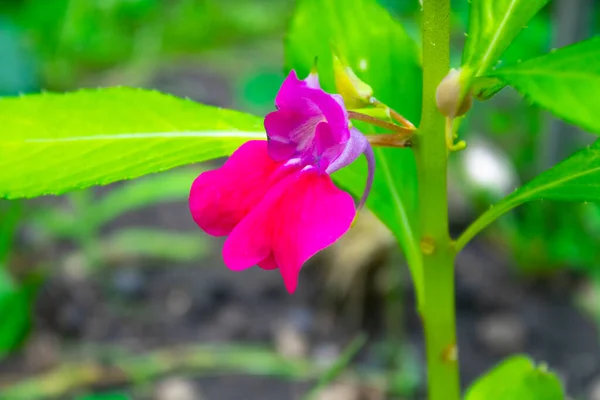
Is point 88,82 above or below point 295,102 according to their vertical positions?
above

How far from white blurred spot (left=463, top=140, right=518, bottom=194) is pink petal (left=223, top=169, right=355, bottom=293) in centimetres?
114

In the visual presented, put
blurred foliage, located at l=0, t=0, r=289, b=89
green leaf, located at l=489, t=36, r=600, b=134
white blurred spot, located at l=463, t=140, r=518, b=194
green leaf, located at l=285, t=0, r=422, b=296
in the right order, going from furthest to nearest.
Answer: blurred foliage, located at l=0, t=0, r=289, b=89 < white blurred spot, located at l=463, t=140, r=518, b=194 < green leaf, located at l=285, t=0, r=422, b=296 < green leaf, located at l=489, t=36, r=600, b=134

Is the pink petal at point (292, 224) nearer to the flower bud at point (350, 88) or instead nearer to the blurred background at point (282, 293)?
the flower bud at point (350, 88)

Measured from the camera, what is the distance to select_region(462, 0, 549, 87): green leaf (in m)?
0.37

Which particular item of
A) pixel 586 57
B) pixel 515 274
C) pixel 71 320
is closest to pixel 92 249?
pixel 71 320

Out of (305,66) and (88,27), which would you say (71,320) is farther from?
(88,27)

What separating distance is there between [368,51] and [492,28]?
0.53 ft

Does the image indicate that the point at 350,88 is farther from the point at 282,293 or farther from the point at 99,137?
the point at 282,293

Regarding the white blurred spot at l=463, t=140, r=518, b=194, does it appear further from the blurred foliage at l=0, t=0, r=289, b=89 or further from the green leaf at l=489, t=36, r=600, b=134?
the blurred foliage at l=0, t=0, r=289, b=89

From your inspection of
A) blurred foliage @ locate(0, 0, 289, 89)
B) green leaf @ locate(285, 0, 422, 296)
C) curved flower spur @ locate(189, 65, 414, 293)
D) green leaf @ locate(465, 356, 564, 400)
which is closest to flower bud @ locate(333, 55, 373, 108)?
curved flower spur @ locate(189, 65, 414, 293)

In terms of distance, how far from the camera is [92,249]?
1.39m

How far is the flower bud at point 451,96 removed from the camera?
0.35 meters

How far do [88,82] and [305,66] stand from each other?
1.83 meters

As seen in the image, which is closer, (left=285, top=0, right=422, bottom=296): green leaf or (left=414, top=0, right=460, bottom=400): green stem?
(left=414, top=0, right=460, bottom=400): green stem
